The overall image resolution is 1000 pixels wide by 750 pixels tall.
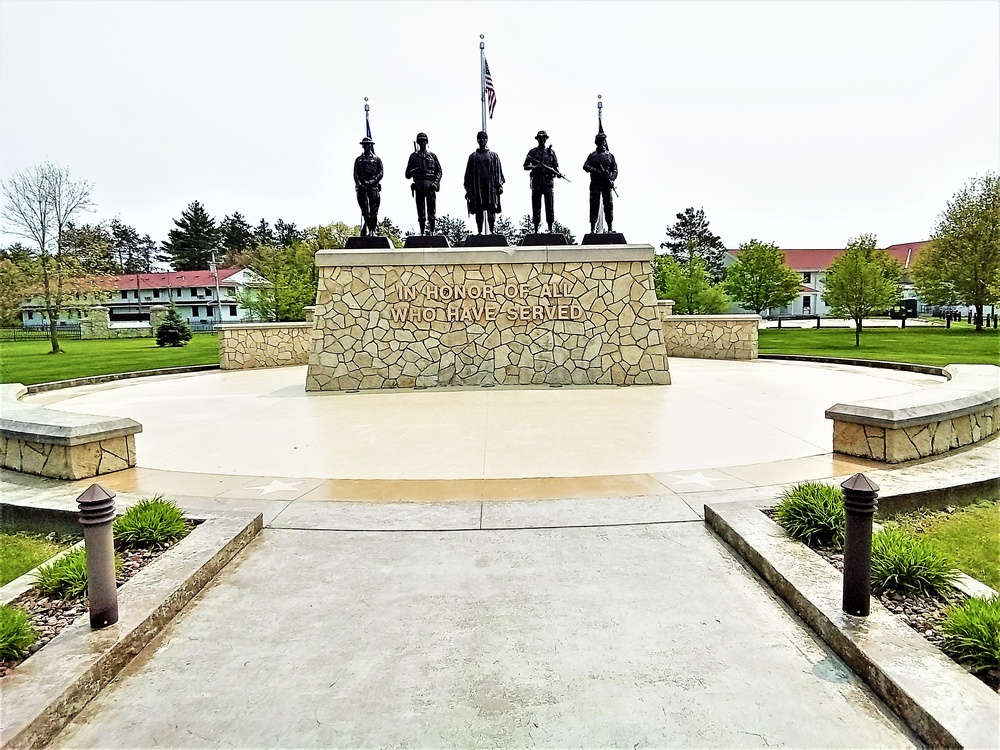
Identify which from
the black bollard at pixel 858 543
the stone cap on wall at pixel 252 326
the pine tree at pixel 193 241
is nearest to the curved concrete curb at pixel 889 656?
the black bollard at pixel 858 543

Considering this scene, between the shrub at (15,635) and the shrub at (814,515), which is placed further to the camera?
the shrub at (814,515)

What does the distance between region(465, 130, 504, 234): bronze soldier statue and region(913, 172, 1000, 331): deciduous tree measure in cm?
3367

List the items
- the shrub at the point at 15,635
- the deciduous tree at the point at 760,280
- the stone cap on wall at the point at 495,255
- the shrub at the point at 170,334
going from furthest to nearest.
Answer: the deciduous tree at the point at 760,280
the shrub at the point at 170,334
the stone cap on wall at the point at 495,255
the shrub at the point at 15,635

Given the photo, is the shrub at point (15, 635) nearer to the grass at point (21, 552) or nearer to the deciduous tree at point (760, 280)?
the grass at point (21, 552)

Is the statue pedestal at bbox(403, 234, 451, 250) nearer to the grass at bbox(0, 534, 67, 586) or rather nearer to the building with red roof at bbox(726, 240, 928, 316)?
the grass at bbox(0, 534, 67, 586)

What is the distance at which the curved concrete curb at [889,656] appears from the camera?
2.13m

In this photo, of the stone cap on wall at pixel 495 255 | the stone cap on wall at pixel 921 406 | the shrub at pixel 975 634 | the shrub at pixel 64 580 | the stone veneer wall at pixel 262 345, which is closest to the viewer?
the shrub at pixel 975 634

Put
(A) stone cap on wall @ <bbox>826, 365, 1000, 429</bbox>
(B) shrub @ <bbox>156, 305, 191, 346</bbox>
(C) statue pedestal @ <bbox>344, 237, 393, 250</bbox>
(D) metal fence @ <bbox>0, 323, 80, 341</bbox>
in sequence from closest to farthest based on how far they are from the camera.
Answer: (A) stone cap on wall @ <bbox>826, 365, 1000, 429</bbox> → (C) statue pedestal @ <bbox>344, 237, 393, 250</bbox> → (B) shrub @ <bbox>156, 305, 191, 346</bbox> → (D) metal fence @ <bbox>0, 323, 80, 341</bbox>

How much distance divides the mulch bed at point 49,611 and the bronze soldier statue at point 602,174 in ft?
35.4

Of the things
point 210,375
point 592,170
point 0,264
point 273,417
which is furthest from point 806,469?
point 0,264

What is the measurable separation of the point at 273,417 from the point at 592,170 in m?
7.81

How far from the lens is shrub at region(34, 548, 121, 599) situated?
10.7 feet

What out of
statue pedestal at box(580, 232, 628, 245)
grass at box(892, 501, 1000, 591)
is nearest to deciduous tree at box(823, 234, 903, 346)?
statue pedestal at box(580, 232, 628, 245)

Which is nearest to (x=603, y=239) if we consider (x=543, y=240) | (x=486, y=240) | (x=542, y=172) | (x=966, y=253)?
(x=543, y=240)
